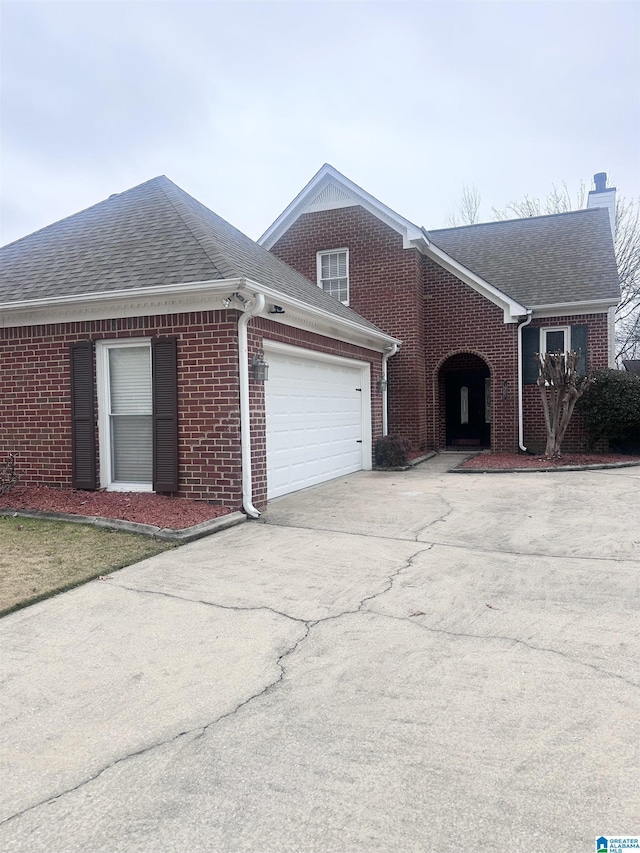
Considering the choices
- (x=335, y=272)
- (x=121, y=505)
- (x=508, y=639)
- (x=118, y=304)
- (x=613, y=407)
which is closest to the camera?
(x=508, y=639)

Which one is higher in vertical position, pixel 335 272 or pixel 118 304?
pixel 335 272

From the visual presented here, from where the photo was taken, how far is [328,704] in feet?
10.4

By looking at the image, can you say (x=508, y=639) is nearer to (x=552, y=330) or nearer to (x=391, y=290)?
(x=391, y=290)

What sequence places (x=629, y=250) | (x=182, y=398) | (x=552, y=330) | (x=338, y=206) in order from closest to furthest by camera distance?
(x=182, y=398) → (x=552, y=330) → (x=338, y=206) → (x=629, y=250)

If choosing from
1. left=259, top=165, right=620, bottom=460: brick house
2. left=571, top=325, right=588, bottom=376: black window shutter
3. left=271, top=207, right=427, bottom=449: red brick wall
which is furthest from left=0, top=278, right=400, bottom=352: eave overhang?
left=571, top=325, right=588, bottom=376: black window shutter

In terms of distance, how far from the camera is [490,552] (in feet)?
20.2

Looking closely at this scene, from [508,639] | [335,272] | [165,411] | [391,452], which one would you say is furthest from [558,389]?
[508,639]

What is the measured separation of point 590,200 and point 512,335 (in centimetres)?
780

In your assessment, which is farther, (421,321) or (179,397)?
(421,321)

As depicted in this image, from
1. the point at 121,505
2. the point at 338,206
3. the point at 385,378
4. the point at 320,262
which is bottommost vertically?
the point at 121,505

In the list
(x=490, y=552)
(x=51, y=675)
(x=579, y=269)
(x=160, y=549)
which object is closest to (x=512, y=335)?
(x=579, y=269)

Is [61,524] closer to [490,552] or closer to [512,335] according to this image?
[490,552]

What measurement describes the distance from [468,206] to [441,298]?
21.5 m

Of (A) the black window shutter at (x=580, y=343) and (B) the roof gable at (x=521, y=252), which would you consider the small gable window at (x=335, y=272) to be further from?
(A) the black window shutter at (x=580, y=343)
